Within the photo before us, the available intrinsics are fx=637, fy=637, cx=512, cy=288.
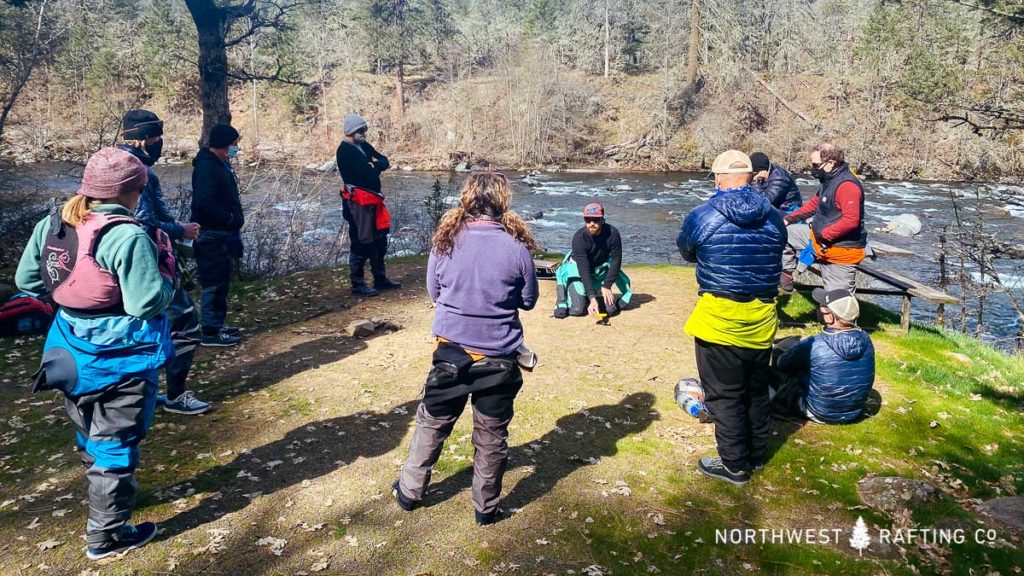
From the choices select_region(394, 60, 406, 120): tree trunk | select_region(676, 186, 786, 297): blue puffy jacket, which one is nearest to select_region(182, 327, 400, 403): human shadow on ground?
select_region(676, 186, 786, 297): blue puffy jacket

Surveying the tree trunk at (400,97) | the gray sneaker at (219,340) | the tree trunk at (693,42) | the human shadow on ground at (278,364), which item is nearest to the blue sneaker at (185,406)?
the human shadow on ground at (278,364)

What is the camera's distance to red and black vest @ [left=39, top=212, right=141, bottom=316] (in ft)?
11.0

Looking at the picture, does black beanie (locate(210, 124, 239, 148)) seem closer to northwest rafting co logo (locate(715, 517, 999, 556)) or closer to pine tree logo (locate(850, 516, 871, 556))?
northwest rafting co logo (locate(715, 517, 999, 556))

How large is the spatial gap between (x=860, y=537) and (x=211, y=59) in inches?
423

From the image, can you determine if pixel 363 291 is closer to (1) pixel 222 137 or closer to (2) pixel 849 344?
(1) pixel 222 137

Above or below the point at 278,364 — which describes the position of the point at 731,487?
A: below

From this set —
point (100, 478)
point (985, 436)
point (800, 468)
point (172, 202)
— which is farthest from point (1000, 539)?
point (172, 202)

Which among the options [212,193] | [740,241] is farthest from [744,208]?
[212,193]

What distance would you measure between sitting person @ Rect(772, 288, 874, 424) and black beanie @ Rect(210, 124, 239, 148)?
5827 mm

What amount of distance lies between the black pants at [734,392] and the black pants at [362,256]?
17.8ft

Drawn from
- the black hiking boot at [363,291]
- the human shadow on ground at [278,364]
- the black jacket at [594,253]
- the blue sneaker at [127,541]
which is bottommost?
the blue sneaker at [127,541]

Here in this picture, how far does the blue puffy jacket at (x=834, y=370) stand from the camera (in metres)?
5.11

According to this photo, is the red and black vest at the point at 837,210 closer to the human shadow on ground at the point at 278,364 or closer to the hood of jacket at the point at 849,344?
the hood of jacket at the point at 849,344

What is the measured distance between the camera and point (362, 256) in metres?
8.80
